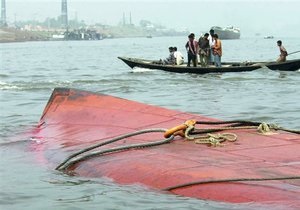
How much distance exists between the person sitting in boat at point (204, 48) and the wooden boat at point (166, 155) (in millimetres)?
13281

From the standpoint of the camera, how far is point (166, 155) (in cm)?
638

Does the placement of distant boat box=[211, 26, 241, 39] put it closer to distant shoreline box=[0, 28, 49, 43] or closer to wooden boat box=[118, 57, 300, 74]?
distant shoreline box=[0, 28, 49, 43]

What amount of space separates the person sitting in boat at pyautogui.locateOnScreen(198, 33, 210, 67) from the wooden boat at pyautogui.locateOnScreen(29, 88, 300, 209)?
1328 centimetres

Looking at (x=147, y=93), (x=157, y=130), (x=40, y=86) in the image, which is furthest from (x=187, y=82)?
(x=157, y=130)

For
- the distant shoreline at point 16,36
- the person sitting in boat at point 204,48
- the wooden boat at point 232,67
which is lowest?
the distant shoreline at point 16,36

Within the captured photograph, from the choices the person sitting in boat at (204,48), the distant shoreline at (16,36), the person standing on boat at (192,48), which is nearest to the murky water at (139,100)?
the person standing on boat at (192,48)

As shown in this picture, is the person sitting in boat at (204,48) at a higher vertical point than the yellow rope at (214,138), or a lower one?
higher

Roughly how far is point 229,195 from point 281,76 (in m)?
18.4

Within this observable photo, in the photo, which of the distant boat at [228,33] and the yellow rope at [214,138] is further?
the distant boat at [228,33]

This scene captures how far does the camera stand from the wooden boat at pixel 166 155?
16.8 ft

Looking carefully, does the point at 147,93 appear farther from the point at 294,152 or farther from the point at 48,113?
the point at 294,152

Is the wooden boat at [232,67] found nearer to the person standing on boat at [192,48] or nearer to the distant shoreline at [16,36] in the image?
the person standing on boat at [192,48]

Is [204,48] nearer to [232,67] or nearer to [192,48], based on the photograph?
[192,48]

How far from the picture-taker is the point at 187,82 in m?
21.1
